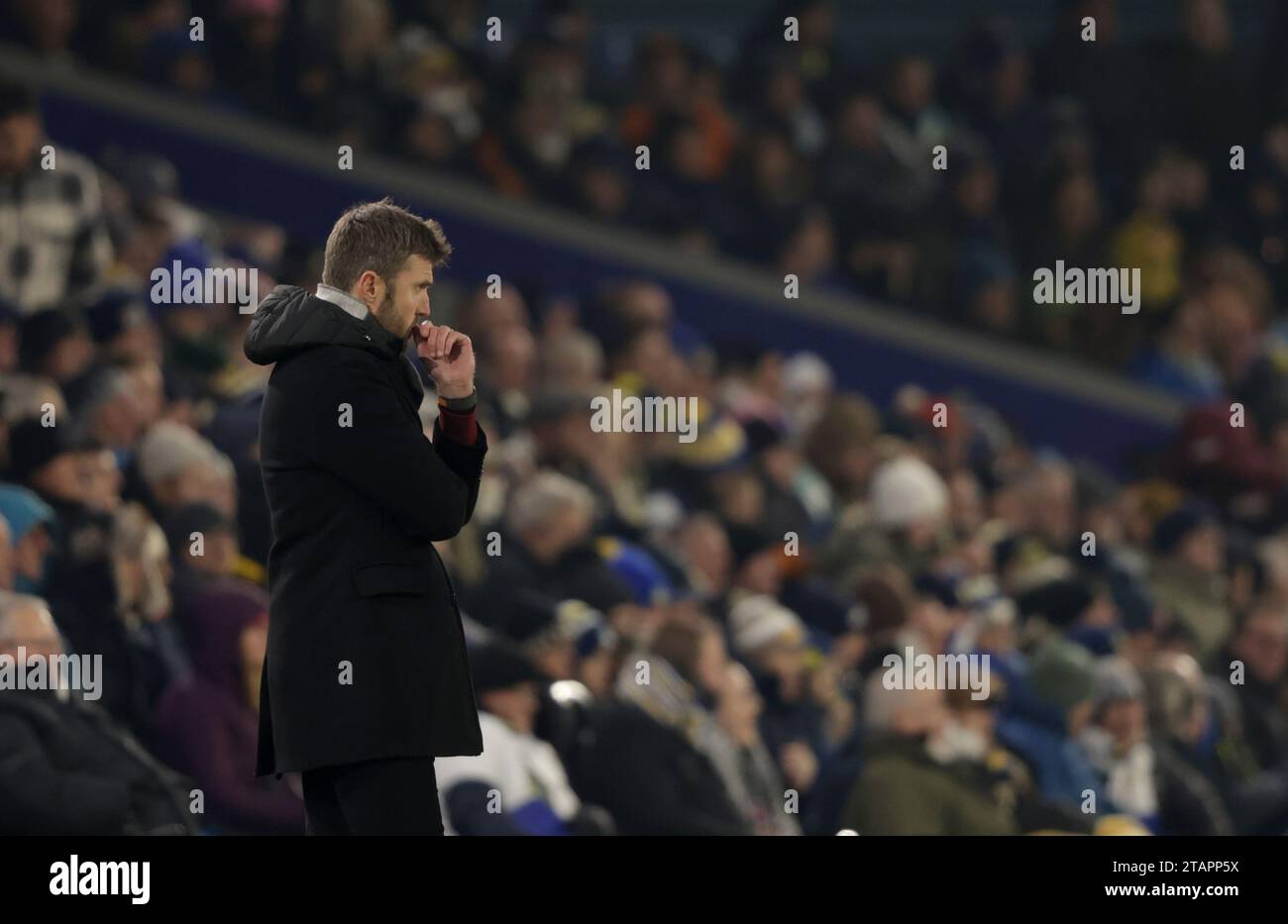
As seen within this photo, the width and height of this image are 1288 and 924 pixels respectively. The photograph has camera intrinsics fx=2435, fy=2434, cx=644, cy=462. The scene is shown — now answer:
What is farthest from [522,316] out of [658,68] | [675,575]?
→ [658,68]

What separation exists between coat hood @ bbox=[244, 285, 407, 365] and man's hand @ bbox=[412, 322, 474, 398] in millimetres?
52

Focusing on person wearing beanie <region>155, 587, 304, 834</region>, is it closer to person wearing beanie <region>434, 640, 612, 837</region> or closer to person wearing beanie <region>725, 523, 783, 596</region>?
person wearing beanie <region>434, 640, 612, 837</region>

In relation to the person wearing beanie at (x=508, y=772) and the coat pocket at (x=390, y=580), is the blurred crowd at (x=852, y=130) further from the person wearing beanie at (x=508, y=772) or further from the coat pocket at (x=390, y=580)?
the coat pocket at (x=390, y=580)

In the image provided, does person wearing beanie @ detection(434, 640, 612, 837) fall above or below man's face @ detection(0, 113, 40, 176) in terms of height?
below

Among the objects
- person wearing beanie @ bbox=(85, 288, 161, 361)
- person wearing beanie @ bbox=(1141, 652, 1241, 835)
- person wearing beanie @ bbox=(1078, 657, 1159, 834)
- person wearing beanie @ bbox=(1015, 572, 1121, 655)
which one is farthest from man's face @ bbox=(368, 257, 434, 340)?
person wearing beanie @ bbox=(1015, 572, 1121, 655)

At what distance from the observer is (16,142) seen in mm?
5961

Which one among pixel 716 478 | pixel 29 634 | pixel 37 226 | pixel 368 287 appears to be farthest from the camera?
pixel 716 478

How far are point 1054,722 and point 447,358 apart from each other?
3578 mm

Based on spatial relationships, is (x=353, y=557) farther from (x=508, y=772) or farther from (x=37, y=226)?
(x=37, y=226)

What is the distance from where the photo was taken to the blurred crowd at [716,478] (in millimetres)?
4812

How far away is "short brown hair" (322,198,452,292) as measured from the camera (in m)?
2.95

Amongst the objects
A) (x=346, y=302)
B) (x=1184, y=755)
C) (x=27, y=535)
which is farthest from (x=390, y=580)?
(x=1184, y=755)

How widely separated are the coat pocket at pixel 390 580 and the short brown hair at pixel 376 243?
13.9 inches
